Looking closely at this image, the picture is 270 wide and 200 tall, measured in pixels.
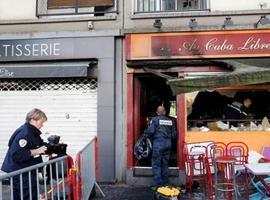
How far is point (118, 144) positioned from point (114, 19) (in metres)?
2.86

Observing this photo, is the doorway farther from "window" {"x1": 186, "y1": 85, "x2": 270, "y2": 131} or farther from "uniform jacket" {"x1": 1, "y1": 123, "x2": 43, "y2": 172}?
"uniform jacket" {"x1": 1, "y1": 123, "x2": 43, "y2": 172}

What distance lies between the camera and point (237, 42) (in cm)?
1028

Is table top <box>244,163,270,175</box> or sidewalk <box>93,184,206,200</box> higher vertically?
table top <box>244,163,270,175</box>

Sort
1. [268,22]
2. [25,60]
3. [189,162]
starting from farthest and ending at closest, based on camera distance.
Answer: [25,60]
[268,22]
[189,162]

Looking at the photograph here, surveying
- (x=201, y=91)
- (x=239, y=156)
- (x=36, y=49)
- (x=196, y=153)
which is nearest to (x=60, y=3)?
(x=36, y=49)

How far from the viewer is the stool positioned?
26.6 ft

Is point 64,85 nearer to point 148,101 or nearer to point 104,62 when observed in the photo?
point 104,62

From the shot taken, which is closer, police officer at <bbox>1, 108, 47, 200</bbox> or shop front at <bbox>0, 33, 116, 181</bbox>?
police officer at <bbox>1, 108, 47, 200</bbox>

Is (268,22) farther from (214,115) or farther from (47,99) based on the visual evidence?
(47,99)

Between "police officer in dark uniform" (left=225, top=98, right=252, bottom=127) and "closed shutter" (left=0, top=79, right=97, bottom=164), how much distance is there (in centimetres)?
307

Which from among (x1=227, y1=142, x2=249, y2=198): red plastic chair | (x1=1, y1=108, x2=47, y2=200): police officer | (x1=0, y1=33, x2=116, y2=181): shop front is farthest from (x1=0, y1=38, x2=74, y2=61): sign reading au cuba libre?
(x1=1, y1=108, x2=47, y2=200): police officer

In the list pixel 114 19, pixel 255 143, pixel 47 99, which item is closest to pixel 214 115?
pixel 255 143

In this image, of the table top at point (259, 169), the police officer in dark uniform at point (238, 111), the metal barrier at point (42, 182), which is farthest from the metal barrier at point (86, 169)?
the police officer in dark uniform at point (238, 111)

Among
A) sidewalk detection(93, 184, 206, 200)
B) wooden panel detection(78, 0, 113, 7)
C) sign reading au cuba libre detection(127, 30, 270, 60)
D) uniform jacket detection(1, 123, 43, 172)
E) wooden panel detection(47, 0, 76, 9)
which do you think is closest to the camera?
uniform jacket detection(1, 123, 43, 172)
